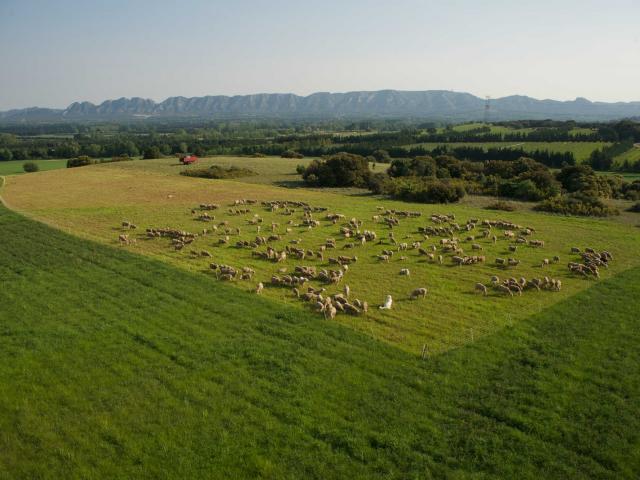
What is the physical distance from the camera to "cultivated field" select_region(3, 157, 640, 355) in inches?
845

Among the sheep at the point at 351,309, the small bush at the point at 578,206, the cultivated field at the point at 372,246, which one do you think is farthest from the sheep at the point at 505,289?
the small bush at the point at 578,206

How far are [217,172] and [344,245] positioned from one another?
4972cm

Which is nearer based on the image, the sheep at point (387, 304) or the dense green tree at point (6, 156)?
the sheep at point (387, 304)

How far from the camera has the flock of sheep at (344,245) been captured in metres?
24.7

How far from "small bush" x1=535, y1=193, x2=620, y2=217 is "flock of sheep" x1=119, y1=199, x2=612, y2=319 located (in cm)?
1132

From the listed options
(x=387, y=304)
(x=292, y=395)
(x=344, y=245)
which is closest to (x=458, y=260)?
(x=344, y=245)

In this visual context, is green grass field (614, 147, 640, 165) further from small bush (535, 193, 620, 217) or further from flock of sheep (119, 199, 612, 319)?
flock of sheep (119, 199, 612, 319)

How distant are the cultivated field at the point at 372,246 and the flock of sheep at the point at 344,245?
0.24 m

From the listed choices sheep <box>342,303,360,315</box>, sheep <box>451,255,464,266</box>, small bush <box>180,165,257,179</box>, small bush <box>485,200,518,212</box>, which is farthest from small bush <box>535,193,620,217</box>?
small bush <box>180,165,257,179</box>

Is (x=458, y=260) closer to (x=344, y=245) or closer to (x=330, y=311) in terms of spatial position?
(x=344, y=245)

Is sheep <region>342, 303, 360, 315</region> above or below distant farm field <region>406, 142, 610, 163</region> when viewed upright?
below

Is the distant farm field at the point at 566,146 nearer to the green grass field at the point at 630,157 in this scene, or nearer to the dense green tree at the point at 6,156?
the green grass field at the point at 630,157

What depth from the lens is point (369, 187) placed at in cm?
6338

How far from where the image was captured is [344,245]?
33406mm
